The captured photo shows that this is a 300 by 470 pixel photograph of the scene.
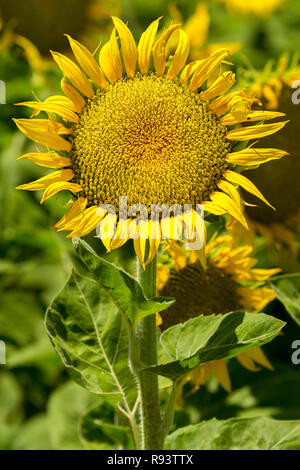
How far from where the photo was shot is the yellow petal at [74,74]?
0.70m

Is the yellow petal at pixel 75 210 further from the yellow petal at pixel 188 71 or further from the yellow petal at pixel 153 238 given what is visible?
the yellow petal at pixel 188 71

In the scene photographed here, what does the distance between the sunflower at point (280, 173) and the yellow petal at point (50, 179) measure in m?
0.37

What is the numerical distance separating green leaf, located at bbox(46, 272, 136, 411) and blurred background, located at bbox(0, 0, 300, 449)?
151 mm

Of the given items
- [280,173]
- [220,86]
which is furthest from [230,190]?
[280,173]

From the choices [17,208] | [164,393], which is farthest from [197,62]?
[17,208]

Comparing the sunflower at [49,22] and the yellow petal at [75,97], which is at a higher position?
the sunflower at [49,22]

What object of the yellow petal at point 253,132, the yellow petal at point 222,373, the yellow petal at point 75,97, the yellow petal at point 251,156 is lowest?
the yellow petal at point 222,373

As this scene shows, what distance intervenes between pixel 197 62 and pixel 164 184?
0.14 metres

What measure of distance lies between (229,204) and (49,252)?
685 mm

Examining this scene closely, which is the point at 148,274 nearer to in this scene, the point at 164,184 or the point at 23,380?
the point at 164,184

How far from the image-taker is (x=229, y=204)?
0.67 meters

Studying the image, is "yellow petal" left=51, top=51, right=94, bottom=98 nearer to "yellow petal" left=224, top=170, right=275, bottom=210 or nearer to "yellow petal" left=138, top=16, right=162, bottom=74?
"yellow petal" left=138, top=16, right=162, bottom=74

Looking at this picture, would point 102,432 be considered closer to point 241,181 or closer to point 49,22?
point 241,181

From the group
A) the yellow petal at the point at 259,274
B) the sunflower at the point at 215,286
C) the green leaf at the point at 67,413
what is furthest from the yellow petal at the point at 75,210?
the green leaf at the point at 67,413
